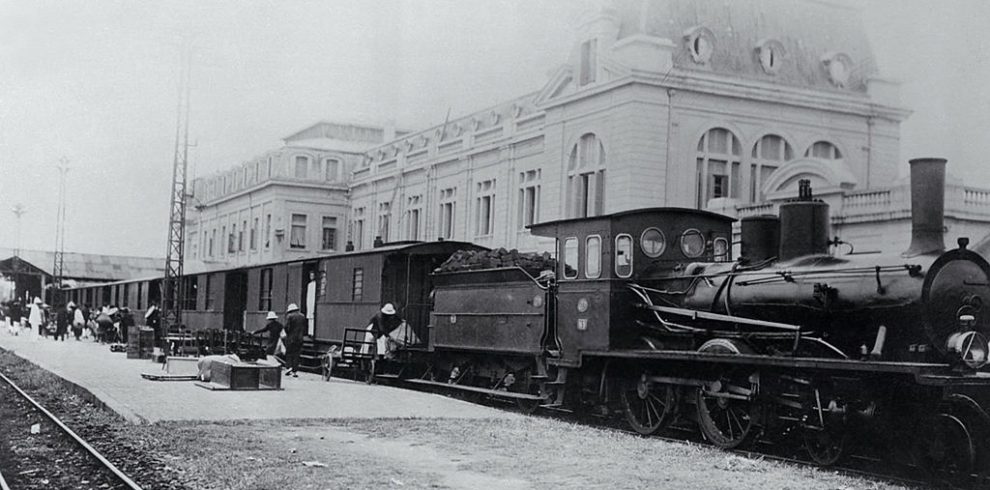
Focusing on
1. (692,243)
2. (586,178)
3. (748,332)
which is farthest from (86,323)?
(748,332)

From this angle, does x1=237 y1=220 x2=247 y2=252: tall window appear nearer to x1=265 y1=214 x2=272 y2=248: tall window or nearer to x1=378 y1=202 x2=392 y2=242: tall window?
x1=265 y1=214 x2=272 y2=248: tall window

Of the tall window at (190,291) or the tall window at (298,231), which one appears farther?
the tall window at (298,231)

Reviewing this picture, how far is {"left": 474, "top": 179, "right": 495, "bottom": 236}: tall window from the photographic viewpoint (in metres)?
39.9

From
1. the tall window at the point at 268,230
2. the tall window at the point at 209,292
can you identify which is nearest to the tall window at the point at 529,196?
the tall window at the point at 209,292

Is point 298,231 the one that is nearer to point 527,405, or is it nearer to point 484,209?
point 484,209

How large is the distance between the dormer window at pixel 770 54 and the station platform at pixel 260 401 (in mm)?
18484

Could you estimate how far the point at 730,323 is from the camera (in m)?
12.0

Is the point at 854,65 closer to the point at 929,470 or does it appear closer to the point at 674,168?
the point at 674,168

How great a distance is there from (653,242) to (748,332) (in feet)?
7.91

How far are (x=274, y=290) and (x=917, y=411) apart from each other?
20.2 m

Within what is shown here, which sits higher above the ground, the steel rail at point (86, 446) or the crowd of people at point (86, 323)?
the crowd of people at point (86, 323)

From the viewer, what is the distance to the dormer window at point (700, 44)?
31531 millimetres

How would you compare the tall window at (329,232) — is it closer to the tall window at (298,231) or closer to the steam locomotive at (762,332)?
the tall window at (298,231)

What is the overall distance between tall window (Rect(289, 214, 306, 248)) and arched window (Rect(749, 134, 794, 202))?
3091cm
